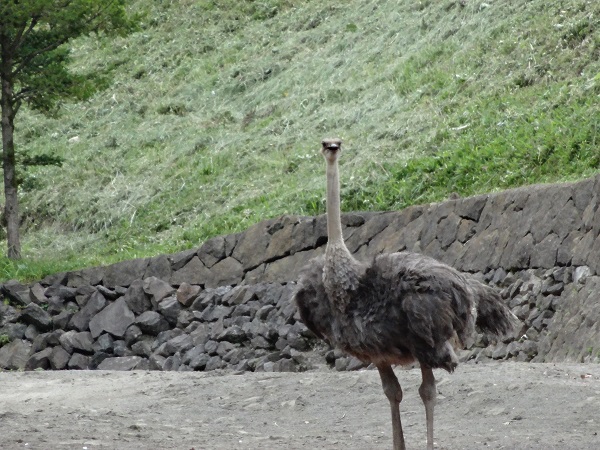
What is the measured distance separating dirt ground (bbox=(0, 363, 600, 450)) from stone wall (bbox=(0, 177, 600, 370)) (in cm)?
150

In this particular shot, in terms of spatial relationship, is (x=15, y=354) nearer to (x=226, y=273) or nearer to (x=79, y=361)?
(x=79, y=361)

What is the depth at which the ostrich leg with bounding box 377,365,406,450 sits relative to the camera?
8.21m

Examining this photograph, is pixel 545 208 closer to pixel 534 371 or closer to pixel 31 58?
pixel 534 371

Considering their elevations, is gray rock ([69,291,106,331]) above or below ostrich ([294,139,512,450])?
below

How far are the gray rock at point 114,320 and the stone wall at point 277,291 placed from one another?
22 mm

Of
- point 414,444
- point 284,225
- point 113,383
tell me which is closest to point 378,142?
point 284,225

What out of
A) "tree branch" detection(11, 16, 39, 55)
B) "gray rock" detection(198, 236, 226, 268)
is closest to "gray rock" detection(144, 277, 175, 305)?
"gray rock" detection(198, 236, 226, 268)

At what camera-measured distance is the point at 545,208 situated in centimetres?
1371

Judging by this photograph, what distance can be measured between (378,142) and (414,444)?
1160 cm

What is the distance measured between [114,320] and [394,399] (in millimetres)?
10290

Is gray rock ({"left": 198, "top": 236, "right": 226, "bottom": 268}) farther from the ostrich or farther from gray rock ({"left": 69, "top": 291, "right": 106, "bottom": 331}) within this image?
the ostrich

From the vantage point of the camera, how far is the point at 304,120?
913 inches

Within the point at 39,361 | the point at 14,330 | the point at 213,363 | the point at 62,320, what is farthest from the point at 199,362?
the point at 14,330

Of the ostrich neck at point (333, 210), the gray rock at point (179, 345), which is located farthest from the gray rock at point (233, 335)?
the ostrich neck at point (333, 210)
